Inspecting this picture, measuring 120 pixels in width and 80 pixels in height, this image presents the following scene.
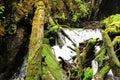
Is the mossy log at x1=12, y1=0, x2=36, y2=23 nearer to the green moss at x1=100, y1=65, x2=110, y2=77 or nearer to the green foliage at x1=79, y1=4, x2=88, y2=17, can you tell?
the green moss at x1=100, y1=65, x2=110, y2=77

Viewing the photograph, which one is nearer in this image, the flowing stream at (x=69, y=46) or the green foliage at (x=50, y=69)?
the green foliage at (x=50, y=69)

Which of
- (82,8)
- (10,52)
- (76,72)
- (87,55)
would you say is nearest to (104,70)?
(87,55)

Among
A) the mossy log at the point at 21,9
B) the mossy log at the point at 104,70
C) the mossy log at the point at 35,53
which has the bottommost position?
the mossy log at the point at 104,70

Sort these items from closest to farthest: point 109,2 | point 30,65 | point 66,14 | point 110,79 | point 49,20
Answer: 1. point 30,65
2. point 110,79
3. point 49,20
4. point 66,14
5. point 109,2

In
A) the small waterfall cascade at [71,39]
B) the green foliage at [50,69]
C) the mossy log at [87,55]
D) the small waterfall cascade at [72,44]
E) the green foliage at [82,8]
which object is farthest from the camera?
the green foliage at [82,8]

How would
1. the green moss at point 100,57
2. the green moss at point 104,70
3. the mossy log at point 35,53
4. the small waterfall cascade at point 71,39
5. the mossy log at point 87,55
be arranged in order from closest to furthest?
the mossy log at point 35,53 → the green moss at point 104,70 → the mossy log at point 87,55 → the green moss at point 100,57 → the small waterfall cascade at point 71,39

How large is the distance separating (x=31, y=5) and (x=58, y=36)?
2129 mm

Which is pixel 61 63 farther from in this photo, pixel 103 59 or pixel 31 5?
pixel 31 5

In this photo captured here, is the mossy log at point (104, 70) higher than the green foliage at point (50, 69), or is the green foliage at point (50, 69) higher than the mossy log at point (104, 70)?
the green foliage at point (50, 69)

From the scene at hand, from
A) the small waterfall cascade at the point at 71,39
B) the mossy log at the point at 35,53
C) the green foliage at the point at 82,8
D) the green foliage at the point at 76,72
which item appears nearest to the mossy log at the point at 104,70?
the green foliage at the point at 76,72

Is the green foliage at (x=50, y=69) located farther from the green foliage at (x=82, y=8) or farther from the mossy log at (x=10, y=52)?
the green foliage at (x=82, y=8)

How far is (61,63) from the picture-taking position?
840 centimetres

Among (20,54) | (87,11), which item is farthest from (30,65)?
(87,11)

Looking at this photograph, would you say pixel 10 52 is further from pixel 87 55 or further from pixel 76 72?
pixel 87 55
